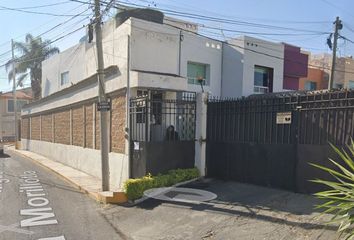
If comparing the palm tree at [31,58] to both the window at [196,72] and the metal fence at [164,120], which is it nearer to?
the window at [196,72]

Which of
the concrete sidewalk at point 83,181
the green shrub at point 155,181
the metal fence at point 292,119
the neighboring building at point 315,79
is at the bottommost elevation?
the concrete sidewalk at point 83,181

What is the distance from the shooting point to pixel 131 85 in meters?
12.0

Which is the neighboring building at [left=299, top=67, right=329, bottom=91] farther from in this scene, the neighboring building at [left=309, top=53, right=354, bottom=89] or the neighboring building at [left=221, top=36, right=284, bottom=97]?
the neighboring building at [left=221, top=36, right=284, bottom=97]

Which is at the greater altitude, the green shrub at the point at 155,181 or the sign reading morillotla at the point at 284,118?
the sign reading morillotla at the point at 284,118

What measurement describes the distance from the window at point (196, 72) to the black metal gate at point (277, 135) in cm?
983

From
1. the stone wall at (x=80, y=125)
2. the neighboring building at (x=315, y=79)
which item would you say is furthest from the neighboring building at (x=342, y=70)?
the stone wall at (x=80, y=125)

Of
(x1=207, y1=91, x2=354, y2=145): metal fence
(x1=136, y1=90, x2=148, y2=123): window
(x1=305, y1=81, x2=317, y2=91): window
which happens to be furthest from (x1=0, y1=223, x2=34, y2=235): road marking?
(x1=305, y1=81, x2=317, y2=91): window

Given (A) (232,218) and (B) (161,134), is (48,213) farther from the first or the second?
(A) (232,218)

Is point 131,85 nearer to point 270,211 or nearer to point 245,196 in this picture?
point 245,196

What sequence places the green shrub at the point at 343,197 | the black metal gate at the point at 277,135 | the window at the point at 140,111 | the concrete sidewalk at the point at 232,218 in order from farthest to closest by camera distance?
the window at the point at 140,111 < the black metal gate at the point at 277,135 < the concrete sidewalk at the point at 232,218 < the green shrub at the point at 343,197

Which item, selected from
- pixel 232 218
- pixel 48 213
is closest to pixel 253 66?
pixel 48 213

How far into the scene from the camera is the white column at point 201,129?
1159 centimetres

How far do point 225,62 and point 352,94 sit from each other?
16.1 meters

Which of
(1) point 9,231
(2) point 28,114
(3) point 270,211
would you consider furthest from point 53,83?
(3) point 270,211
